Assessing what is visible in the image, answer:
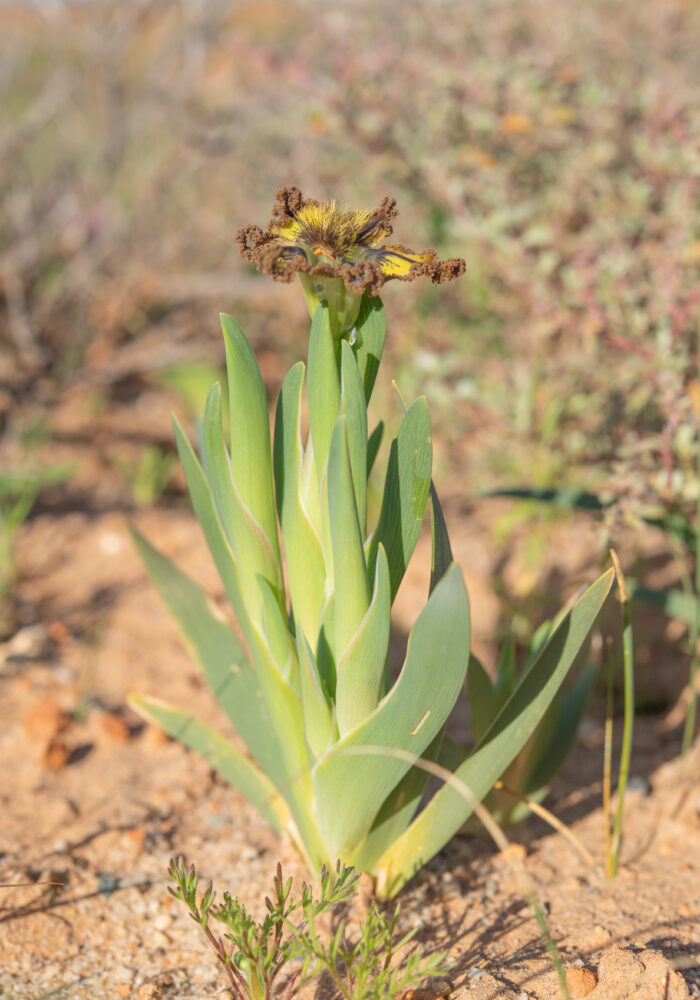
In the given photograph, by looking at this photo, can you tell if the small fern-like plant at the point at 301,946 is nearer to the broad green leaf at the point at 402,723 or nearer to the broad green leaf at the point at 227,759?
the broad green leaf at the point at 402,723

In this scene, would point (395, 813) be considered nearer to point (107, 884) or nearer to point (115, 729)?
point (107, 884)

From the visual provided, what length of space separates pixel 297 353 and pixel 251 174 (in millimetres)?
952

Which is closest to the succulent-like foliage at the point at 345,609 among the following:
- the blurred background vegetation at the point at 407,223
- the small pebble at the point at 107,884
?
the small pebble at the point at 107,884

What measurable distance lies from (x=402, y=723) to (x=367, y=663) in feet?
0.30

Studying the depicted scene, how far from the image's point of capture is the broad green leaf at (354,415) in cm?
107

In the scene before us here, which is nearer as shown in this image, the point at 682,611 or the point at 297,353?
the point at 682,611

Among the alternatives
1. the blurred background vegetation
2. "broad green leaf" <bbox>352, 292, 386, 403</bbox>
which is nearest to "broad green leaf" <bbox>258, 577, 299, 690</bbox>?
"broad green leaf" <bbox>352, 292, 386, 403</bbox>

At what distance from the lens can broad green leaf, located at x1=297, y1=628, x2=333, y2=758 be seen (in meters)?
1.15

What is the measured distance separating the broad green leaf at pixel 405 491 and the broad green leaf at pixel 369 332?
A: 0.10m

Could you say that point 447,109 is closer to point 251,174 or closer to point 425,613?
point 251,174

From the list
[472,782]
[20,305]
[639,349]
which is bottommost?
[472,782]

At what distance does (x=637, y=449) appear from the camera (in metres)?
1.78

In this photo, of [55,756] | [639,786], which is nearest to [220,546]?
[55,756]

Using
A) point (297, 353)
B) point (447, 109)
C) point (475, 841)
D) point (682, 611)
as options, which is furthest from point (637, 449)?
point (297, 353)
